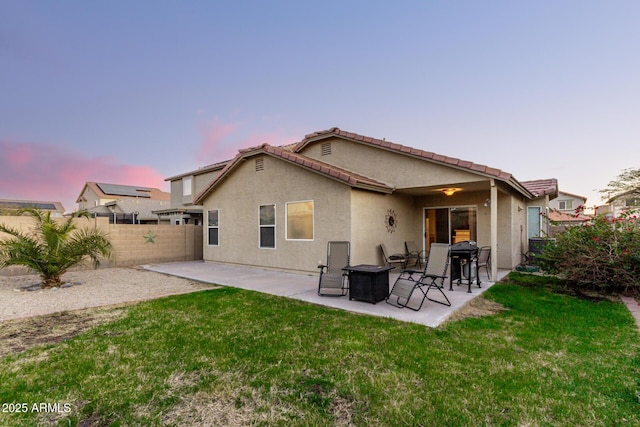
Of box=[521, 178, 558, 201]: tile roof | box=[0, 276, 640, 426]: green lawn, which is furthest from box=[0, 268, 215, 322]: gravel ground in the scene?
box=[521, 178, 558, 201]: tile roof

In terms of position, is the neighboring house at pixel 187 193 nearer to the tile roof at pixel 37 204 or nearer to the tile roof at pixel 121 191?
the tile roof at pixel 121 191

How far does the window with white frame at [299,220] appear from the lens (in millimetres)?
10289

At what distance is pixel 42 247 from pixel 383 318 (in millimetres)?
9611

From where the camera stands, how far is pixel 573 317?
5.61 metres

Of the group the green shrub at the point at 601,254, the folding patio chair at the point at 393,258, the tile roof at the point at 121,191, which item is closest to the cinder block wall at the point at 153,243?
the folding patio chair at the point at 393,258

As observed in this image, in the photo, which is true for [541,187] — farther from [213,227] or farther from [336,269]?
[213,227]

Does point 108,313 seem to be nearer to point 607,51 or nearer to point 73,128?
point 73,128

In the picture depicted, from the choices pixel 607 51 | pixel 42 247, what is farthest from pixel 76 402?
pixel 607 51

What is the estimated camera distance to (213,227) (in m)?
13.9

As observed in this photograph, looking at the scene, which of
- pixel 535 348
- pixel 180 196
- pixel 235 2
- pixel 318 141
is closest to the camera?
pixel 535 348

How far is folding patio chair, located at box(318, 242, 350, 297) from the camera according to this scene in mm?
7250

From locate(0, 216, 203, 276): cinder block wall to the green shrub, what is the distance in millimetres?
14184

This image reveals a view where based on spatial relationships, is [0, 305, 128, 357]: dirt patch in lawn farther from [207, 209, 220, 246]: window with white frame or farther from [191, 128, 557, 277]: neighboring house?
[207, 209, 220, 246]: window with white frame

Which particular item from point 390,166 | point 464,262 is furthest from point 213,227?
point 464,262
